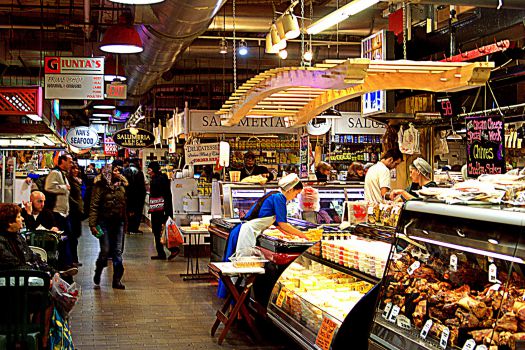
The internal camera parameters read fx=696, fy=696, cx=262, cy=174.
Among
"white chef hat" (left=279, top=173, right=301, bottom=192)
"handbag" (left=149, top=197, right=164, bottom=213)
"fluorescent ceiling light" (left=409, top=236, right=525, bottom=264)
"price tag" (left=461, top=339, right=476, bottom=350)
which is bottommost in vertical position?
"price tag" (left=461, top=339, right=476, bottom=350)

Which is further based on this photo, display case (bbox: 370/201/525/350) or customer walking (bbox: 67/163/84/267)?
customer walking (bbox: 67/163/84/267)

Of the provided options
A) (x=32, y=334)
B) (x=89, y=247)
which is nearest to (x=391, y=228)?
(x=32, y=334)

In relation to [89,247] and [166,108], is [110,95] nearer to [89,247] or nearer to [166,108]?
[89,247]

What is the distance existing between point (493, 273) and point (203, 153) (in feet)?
34.5

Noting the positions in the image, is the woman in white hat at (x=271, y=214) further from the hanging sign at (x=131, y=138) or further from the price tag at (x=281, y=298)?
the hanging sign at (x=131, y=138)

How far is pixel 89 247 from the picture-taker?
1573 centimetres

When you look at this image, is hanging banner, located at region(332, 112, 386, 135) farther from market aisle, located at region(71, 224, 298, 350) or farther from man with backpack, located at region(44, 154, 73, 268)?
man with backpack, located at region(44, 154, 73, 268)

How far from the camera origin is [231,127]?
13.4m

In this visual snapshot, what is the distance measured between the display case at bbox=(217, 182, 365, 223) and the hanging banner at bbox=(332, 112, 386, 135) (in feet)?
12.1

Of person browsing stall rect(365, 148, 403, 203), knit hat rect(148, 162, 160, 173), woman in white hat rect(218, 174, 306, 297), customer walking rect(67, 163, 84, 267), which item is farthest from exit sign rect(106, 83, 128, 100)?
woman in white hat rect(218, 174, 306, 297)

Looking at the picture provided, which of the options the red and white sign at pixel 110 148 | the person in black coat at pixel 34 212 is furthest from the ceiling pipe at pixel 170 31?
the red and white sign at pixel 110 148

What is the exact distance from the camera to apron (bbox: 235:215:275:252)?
8.02m

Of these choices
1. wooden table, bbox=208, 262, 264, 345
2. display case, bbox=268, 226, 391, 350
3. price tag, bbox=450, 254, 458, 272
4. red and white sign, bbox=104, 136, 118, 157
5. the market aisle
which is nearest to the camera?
price tag, bbox=450, 254, 458, 272

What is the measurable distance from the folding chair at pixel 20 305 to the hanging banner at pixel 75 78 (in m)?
7.78
